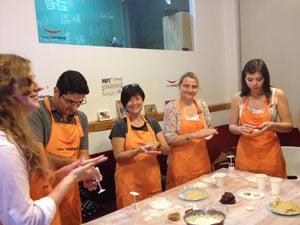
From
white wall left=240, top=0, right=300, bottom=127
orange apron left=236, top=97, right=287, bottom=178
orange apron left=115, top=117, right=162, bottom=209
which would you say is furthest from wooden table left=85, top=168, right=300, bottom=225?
white wall left=240, top=0, right=300, bottom=127

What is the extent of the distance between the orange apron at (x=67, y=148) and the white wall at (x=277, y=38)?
3.12 meters

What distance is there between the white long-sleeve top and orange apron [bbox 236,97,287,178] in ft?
6.42

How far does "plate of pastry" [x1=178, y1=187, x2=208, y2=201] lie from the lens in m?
1.88

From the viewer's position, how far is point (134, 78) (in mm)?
A: 3338

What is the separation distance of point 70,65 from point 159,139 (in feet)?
3.74

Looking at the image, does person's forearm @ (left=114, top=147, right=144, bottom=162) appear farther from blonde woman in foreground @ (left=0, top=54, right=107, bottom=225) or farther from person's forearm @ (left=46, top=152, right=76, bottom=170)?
blonde woman in foreground @ (left=0, top=54, right=107, bottom=225)

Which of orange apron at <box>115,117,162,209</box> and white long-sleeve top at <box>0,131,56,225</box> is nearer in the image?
white long-sleeve top at <box>0,131,56,225</box>

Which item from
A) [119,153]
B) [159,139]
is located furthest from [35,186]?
[159,139]

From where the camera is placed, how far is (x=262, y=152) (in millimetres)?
2506

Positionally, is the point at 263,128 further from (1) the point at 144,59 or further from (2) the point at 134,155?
(1) the point at 144,59

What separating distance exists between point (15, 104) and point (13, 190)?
0.33 m

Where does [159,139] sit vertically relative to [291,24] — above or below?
below

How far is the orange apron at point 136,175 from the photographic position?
2250 mm

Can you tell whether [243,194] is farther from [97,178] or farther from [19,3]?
[19,3]
